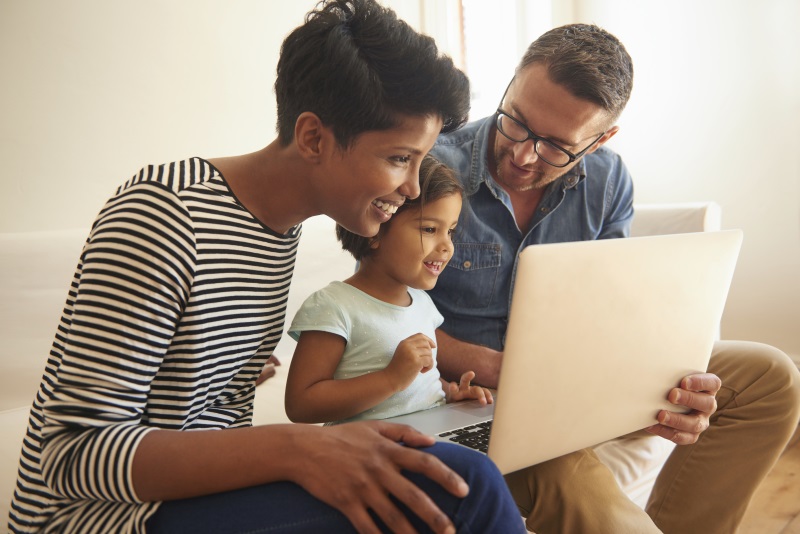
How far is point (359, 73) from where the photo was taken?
0.87 m

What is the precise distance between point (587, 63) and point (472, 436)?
79cm

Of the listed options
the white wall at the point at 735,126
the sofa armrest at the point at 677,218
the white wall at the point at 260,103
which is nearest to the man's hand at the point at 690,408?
the sofa armrest at the point at 677,218

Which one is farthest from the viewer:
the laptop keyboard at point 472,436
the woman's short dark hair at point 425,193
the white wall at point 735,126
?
the white wall at point 735,126

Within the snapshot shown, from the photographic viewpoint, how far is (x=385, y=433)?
2.35ft

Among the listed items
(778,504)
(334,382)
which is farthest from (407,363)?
(778,504)

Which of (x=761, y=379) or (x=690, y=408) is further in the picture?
(x=761, y=379)

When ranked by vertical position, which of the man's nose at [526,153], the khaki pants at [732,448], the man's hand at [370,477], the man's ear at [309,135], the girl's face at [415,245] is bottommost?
the khaki pants at [732,448]

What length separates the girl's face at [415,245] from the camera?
1206mm

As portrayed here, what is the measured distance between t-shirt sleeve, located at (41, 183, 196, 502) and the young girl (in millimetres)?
348

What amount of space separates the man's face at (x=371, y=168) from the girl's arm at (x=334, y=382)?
8.8 inches

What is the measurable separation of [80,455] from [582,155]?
3.63 ft

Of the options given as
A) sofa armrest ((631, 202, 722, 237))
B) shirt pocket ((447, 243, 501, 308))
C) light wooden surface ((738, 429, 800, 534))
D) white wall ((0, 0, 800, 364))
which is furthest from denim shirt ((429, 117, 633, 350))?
light wooden surface ((738, 429, 800, 534))

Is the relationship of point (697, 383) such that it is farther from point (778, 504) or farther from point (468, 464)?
point (778, 504)

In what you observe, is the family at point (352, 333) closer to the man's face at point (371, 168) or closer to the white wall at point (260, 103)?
the man's face at point (371, 168)
